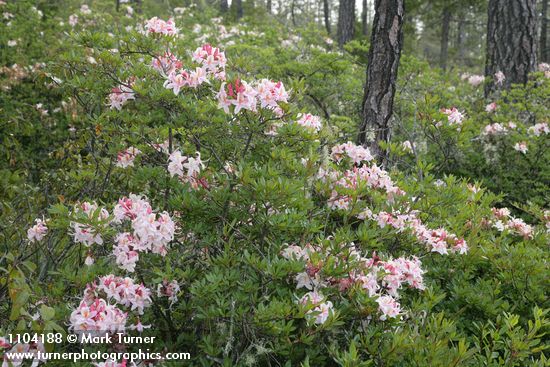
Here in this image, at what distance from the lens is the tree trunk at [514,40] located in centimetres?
711

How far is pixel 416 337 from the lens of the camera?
2.09 metres

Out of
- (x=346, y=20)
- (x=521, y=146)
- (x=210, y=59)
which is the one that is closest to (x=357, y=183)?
(x=210, y=59)

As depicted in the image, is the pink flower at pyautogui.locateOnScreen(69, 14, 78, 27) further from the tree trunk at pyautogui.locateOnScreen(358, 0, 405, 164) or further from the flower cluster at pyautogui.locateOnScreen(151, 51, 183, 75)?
the flower cluster at pyautogui.locateOnScreen(151, 51, 183, 75)

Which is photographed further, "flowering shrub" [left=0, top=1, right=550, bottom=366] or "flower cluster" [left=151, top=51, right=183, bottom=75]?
"flower cluster" [left=151, top=51, right=183, bottom=75]

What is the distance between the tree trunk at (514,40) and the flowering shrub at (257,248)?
4419 millimetres

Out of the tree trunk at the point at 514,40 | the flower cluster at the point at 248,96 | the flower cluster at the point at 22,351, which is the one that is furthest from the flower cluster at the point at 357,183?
the tree trunk at the point at 514,40

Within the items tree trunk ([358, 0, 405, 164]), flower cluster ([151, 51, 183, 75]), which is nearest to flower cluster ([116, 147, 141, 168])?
flower cluster ([151, 51, 183, 75])

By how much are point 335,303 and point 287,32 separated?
1119cm

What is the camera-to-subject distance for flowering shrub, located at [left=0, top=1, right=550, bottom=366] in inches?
82.2

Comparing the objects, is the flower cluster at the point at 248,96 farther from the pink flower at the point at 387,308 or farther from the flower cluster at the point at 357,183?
the pink flower at the point at 387,308

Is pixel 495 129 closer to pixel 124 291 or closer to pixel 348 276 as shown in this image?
pixel 348 276

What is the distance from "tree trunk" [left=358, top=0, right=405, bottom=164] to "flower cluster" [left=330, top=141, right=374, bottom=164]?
1.22 m

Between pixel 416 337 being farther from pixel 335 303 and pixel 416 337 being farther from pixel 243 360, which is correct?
pixel 243 360

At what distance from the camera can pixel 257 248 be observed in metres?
2.32
